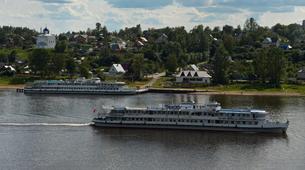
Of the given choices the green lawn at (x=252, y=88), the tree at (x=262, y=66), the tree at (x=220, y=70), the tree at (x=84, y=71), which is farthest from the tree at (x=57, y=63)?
the tree at (x=262, y=66)

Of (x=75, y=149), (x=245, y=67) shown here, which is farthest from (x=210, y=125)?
(x=245, y=67)

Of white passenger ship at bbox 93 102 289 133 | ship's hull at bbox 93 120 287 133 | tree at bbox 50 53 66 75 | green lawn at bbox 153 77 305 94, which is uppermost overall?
tree at bbox 50 53 66 75

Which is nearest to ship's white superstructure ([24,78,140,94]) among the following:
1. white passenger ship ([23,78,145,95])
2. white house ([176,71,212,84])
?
white passenger ship ([23,78,145,95])

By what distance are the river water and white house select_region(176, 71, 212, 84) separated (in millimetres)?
52771

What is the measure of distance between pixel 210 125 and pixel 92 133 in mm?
17859

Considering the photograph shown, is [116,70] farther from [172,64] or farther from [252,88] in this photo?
[252,88]

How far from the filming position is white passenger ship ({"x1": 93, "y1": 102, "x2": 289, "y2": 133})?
85.9m

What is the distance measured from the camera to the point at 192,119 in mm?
87812

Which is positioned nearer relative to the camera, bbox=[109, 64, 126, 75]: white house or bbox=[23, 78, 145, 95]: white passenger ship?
bbox=[23, 78, 145, 95]: white passenger ship

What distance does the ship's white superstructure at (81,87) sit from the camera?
145500mm

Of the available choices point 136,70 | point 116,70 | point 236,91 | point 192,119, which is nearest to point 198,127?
point 192,119

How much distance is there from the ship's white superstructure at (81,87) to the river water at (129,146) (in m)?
37.7

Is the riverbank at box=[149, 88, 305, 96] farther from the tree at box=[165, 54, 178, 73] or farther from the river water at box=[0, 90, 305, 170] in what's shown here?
the river water at box=[0, 90, 305, 170]

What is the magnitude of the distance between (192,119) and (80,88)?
210 feet
